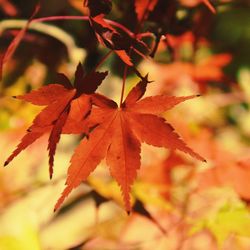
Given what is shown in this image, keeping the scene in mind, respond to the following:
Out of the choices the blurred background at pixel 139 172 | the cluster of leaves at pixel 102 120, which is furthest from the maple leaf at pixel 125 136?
the blurred background at pixel 139 172

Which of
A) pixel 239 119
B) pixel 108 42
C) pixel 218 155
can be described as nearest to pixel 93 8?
pixel 108 42

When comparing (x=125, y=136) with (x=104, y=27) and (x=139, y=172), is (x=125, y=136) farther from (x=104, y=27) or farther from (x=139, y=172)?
(x=139, y=172)

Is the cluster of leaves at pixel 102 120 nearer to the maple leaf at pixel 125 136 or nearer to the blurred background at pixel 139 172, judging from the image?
the maple leaf at pixel 125 136

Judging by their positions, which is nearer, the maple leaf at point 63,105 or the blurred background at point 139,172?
the maple leaf at point 63,105

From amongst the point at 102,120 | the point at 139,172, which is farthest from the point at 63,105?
the point at 139,172

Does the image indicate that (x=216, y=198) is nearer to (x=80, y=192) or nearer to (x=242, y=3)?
(x=80, y=192)

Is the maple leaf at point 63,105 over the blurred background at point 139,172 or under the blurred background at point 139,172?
Answer: over

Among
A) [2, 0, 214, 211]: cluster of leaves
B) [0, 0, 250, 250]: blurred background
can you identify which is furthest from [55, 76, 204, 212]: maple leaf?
[0, 0, 250, 250]: blurred background
